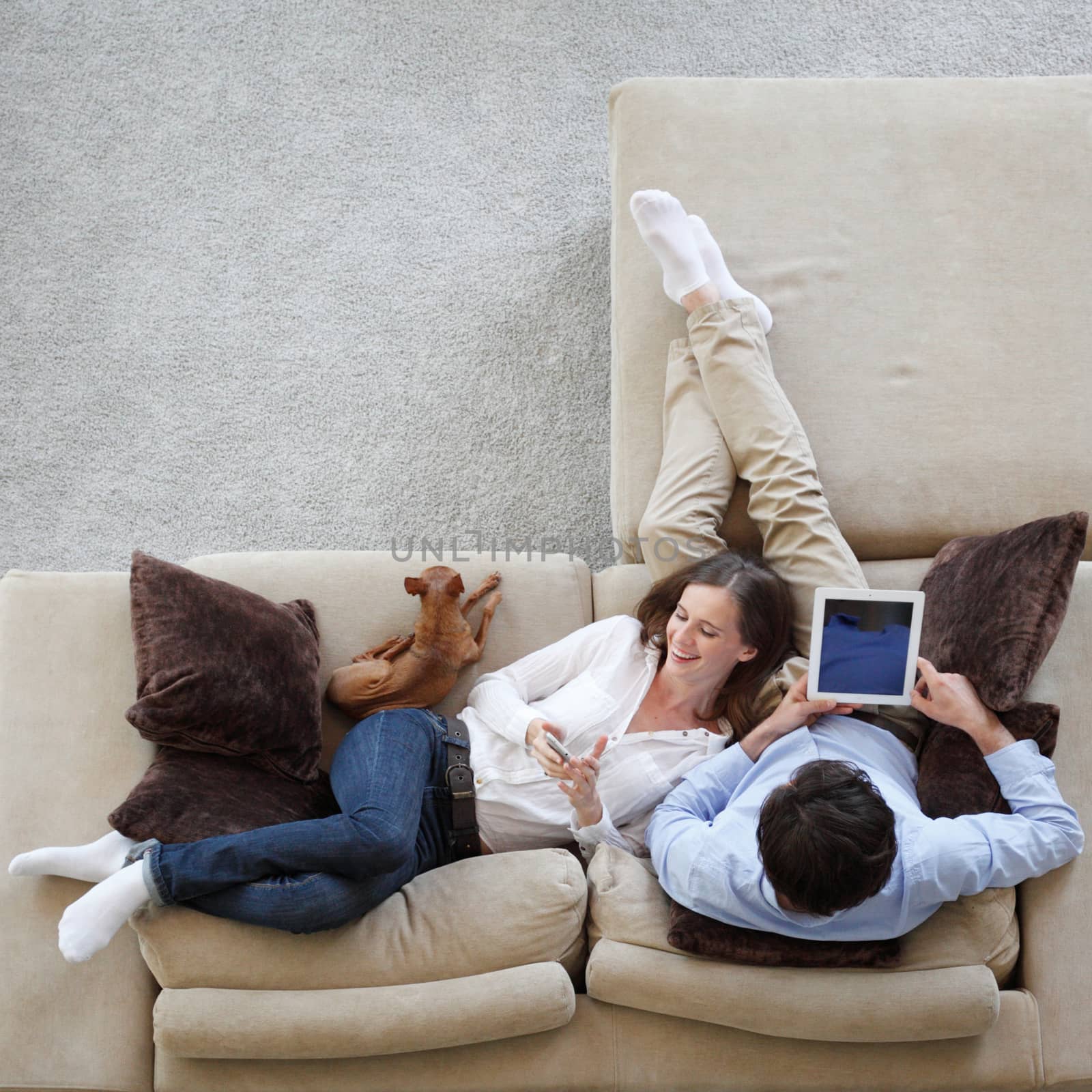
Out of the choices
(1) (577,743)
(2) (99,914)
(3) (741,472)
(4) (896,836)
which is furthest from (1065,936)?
(2) (99,914)

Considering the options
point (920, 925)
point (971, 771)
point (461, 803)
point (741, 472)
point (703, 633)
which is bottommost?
point (920, 925)

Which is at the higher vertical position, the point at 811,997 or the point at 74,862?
the point at 74,862

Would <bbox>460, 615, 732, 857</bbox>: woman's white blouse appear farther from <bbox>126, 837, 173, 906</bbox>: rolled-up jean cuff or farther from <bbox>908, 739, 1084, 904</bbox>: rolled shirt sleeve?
<bbox>126, 837, 173, 906</bbox>: rolled-up jean cuff

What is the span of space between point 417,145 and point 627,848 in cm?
197

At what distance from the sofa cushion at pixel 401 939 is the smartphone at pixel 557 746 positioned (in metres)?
0.18

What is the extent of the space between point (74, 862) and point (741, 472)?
1423mm

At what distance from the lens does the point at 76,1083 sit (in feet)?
5.35

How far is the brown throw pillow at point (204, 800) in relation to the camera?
1.67m

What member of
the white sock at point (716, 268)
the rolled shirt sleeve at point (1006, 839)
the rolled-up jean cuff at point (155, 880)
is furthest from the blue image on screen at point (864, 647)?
the rolled-up jean cuff at point (155, 880)

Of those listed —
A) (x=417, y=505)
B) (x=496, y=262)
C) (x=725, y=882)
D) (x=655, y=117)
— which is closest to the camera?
(x=725, y=882)

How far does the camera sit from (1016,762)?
1723mm

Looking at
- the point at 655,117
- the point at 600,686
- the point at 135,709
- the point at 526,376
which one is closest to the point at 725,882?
the point at 600,686

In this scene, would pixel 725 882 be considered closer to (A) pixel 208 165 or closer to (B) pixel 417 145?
(B) pixel 417 145

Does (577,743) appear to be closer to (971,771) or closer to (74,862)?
(971,771)
